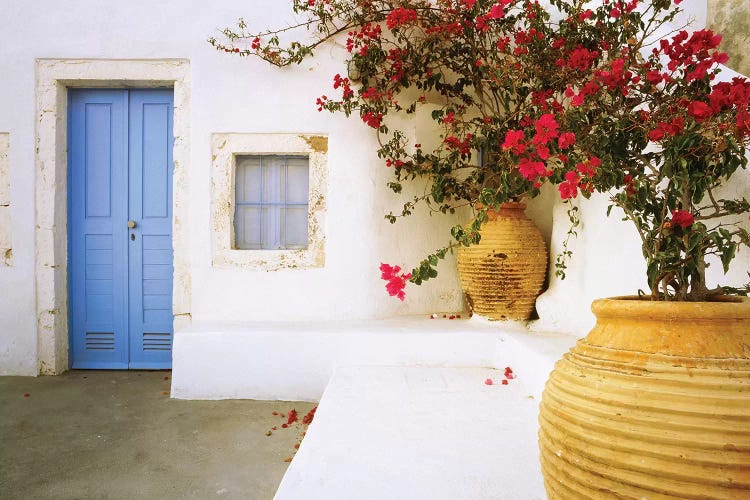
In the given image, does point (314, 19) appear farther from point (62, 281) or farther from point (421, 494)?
point (421, 494)

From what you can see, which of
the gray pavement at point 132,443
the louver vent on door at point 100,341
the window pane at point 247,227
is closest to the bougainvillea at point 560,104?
the window pane at point 247,227

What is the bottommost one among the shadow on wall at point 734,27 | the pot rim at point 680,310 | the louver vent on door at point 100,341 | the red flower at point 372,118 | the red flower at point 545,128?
the louver vent on door at point 100,341

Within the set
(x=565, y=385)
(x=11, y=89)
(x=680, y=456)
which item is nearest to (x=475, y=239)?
(x=565, y=385)

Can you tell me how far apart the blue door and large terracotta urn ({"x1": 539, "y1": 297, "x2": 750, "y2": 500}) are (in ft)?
11.9

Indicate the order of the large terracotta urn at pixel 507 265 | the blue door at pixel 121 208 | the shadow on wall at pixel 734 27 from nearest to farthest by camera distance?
the shadow on wall at pixel 734 27
the large terracotta urn at pixel 507 265
the blue door at pixel 121 208

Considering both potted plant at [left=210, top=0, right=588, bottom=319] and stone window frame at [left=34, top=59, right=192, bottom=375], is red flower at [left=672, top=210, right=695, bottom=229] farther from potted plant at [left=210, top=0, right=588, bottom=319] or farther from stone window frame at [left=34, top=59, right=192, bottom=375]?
stone window frame at [left=34, top=59, right=192, bottom=375]

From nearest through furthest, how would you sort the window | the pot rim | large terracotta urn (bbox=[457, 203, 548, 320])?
the pot rim → large terracotta urn (bbox=[457, 203, 548, 320]) → the window

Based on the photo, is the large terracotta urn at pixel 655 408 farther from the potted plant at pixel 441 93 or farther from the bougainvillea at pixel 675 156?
the potted plant at pixel 441 93

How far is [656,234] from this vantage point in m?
1.43

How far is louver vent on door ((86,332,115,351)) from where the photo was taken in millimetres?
4293

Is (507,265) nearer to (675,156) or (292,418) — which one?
(292,418)

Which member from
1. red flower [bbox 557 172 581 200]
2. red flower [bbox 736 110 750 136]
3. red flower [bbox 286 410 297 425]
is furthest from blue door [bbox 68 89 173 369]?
red flower [bbox 736 110 750 136]

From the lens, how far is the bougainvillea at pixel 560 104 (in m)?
1.43

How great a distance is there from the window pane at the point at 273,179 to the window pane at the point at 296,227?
121 millimetres
